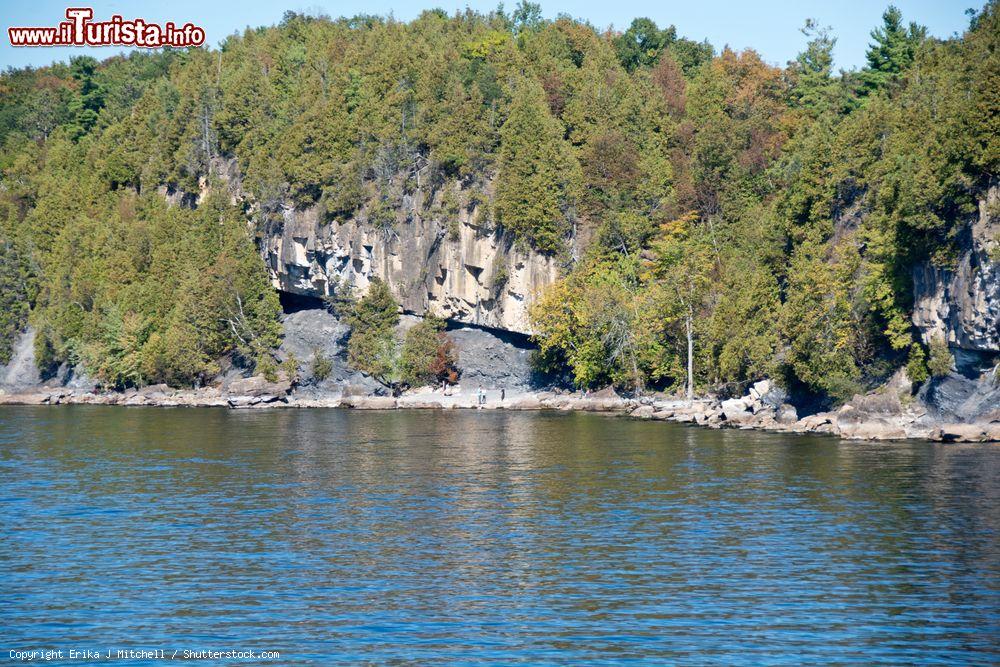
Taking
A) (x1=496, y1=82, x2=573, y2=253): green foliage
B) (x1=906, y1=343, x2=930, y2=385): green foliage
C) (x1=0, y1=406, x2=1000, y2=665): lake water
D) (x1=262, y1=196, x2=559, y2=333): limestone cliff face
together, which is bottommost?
(x1=0, y1=406, x2=1000, y2=665): lake water

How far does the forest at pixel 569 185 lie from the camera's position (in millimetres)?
74438

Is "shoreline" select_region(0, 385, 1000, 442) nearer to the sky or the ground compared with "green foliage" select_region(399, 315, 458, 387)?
nearer to the ground

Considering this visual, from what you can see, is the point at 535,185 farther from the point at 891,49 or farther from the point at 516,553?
the point at 516,553

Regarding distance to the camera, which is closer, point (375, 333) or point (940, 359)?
point (940, 359)

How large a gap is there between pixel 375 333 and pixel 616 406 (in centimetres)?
2955

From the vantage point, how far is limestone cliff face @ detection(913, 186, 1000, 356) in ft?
209

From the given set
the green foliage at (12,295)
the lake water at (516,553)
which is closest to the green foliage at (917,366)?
the lake water at (516,553)

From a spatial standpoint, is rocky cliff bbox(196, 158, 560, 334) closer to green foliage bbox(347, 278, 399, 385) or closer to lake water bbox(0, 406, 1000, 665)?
green foliage bbox(347, 278, 399, 385)

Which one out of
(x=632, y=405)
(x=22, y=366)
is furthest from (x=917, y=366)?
(x=22, y=366)

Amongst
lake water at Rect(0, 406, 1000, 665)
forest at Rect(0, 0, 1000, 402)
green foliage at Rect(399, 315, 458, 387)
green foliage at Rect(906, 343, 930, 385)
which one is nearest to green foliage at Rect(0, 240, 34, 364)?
forest at Rect(0, 0, 1000, 402)

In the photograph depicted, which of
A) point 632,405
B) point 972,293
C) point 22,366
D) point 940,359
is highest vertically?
point 972,293

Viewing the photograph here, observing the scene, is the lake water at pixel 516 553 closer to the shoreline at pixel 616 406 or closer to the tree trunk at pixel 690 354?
the shoreline at pixel 616 406

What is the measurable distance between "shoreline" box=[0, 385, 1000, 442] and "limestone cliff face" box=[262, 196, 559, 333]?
32.9ft

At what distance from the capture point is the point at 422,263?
11531 cm
